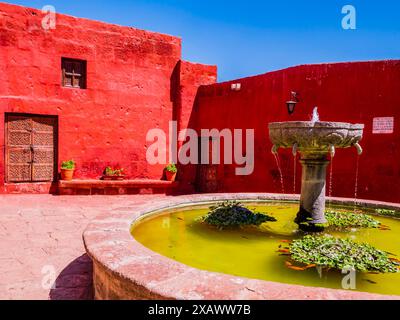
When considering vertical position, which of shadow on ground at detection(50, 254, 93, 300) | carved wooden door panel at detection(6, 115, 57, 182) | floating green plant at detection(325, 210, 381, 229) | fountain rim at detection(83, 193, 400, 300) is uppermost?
carved wooden door panel at detection(6, 115, 57, 182)

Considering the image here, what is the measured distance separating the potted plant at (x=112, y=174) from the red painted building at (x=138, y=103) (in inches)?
9.3

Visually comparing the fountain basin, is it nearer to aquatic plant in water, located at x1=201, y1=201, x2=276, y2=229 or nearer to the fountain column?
the fountain column

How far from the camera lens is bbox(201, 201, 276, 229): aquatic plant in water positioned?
3.91 m

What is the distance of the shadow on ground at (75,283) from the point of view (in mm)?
3008

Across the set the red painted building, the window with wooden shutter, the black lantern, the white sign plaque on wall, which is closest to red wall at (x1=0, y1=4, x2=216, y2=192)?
the red painted building

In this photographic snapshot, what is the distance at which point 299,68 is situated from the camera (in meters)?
8.88

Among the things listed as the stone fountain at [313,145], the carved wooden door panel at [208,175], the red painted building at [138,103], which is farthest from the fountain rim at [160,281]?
the carved wooden door panel at [208,175]

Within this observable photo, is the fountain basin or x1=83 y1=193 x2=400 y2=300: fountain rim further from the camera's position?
the fountain basin

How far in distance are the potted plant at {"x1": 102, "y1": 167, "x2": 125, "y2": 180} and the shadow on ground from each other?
20.9 feet

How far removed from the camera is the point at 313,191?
3.84 meters

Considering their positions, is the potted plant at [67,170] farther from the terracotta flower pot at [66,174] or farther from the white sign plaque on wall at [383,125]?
the white sign plaque on wall at [383,125]

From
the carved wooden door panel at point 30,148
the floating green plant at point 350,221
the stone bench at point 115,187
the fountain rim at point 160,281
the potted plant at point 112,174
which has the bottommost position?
the stone bench at point 115,187
